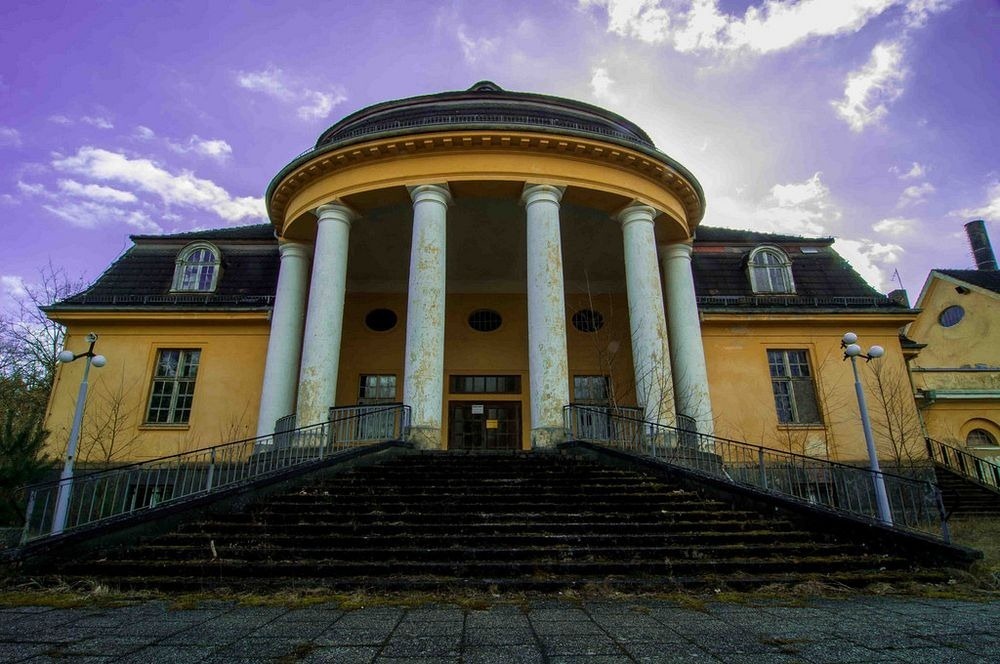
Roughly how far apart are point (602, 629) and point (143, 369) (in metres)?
17.1

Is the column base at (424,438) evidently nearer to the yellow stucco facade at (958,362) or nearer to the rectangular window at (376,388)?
the rectangular window at (376,388)

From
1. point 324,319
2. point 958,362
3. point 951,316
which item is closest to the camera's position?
point 324,319

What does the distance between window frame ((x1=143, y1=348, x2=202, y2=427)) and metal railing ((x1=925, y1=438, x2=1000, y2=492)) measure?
23.6 metres

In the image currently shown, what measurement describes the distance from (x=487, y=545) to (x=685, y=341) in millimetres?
10307

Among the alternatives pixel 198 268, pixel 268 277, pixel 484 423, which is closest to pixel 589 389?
pixel 484 423

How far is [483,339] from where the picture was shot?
18766mm

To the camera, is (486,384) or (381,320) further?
(381,320)

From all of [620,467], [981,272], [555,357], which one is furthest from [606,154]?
[981,272]

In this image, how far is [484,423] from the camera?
18.1 metres

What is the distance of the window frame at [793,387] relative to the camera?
16.3 metres

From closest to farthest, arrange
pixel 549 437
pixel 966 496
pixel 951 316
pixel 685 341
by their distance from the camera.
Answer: pixel 549 437, pixel 685 341, pixel 966 496, pixel 951 316

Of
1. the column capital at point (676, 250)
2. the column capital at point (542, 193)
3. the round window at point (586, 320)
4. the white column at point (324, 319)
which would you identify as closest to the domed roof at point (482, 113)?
the column capital at point (542, 193)

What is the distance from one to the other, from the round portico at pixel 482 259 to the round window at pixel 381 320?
78 millimetres

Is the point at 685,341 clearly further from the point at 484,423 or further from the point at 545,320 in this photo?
the point at 484,423
